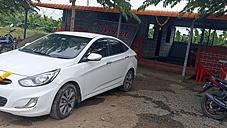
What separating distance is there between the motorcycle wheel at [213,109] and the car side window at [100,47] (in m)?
2.48

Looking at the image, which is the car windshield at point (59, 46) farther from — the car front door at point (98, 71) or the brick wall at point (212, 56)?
the brick wall at point (212, 56)

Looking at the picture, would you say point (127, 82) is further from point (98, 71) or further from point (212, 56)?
point (212, 56)

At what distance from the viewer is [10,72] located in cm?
374

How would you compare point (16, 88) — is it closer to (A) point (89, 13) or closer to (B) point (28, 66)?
(B) point (28, 66)

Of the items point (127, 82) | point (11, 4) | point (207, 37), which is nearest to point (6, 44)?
point (11, 4)

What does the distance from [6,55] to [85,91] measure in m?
1.70

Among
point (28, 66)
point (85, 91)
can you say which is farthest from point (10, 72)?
point (85, 91)

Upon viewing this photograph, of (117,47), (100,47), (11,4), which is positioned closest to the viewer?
(100,47)

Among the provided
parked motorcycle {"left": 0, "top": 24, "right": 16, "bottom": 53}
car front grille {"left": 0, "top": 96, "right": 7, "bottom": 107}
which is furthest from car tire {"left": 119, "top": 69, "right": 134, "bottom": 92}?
parked motorcycle {"left": 0, "top": 24, "right": 16, "bottom": 53}

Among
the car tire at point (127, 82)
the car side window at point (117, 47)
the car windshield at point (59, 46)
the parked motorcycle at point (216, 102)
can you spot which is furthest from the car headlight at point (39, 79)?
the parked motorcycle at point (216, 102)

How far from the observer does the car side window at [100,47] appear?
4965mm

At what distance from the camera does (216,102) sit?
189 inches

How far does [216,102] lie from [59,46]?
348cm

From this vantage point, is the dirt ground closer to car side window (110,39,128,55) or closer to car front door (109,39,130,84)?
Answer: car front door (109,39,130,84)
